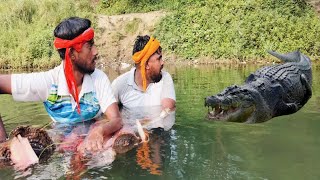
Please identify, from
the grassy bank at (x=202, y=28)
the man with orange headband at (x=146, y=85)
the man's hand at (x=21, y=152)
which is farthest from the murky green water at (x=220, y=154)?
the grassy bank at (x=202, y=28)

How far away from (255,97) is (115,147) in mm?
2017

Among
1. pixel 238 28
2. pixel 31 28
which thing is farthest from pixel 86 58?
pixel 31 28

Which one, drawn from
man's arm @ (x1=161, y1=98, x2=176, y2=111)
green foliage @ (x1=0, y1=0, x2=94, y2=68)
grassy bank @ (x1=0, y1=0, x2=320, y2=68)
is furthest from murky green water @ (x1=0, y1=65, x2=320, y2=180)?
green foliage @ (x1=0, y1=0, x2=94, y2=68)

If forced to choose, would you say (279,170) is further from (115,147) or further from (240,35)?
(240,35)

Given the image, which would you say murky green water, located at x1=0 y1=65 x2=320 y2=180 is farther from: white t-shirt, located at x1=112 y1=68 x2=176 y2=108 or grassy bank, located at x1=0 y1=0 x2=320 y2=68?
grassy bank, located at x1=0 y1=0 x2=320 y2=68

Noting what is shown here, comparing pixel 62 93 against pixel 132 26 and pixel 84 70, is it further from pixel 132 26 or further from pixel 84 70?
pixel 132 26

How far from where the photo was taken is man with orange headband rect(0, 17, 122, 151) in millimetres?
4055

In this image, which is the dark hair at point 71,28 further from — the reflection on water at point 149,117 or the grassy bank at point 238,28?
the grassy bank at point 238,28

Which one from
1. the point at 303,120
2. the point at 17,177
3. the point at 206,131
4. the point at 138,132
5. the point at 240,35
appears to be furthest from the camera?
the point at 240,35

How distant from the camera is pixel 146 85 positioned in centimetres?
549

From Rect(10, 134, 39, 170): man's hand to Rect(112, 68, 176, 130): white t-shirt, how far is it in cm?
193

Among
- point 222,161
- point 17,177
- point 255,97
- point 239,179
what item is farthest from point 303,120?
point 17,177

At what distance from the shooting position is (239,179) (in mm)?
3346

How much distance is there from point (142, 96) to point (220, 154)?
5.67 feet
